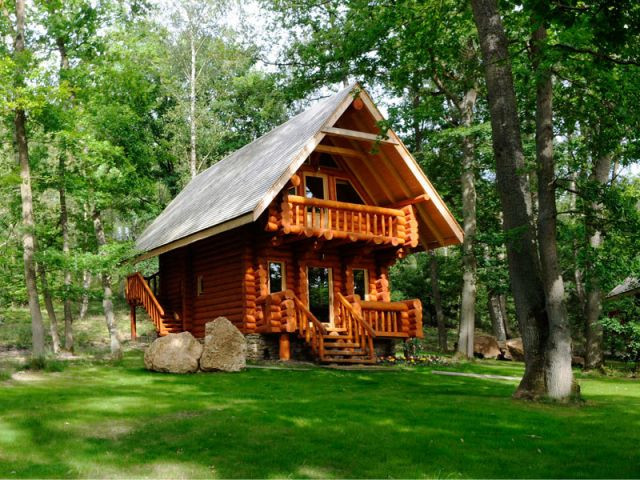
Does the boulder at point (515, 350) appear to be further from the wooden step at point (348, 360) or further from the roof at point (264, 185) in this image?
the wooden step at point (348, 360)

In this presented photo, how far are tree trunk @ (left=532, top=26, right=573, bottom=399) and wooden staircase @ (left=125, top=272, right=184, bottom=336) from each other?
51.8ft

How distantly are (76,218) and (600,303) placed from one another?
59.9 ft

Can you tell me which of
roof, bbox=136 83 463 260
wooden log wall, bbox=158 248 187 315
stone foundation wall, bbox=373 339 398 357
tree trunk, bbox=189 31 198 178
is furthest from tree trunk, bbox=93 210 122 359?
tree trunk, bbox=189 31 198 178

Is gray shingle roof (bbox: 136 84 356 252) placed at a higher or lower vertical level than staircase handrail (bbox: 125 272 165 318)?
higher

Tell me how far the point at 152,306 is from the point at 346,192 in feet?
27.8

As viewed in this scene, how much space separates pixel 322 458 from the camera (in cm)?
740

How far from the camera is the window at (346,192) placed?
23.4 meters

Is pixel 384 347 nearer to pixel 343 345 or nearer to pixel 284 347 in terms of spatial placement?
pixel 343 345

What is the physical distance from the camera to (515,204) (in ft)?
39.0

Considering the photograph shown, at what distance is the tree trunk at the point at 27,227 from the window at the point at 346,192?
34.1ft

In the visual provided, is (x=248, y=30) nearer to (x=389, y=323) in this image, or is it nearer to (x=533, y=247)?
(x=389, y=323)

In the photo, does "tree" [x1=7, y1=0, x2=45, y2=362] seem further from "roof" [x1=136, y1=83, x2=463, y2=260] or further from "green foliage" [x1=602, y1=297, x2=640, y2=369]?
"green foliage" [x1=602, y1=297, x2=640, y2=369]

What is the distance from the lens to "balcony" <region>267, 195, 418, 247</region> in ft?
62.5

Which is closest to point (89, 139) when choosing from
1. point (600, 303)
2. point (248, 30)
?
point (600, 303)
